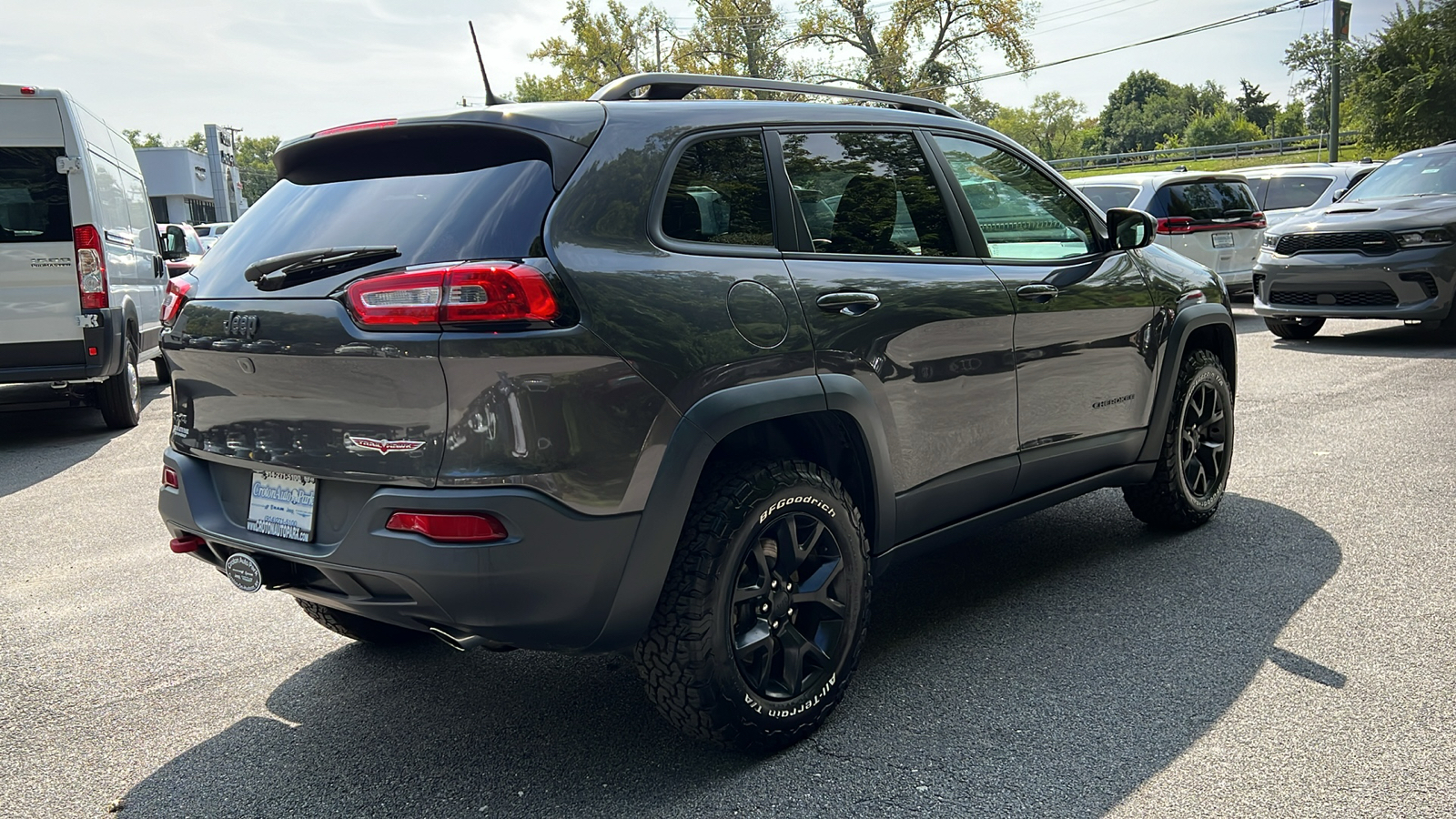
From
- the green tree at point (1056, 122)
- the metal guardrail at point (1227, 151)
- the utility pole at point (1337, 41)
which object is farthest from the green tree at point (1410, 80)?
the green tree at point (1056, 122)

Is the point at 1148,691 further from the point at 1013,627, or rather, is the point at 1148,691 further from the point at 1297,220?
the point at 1297,220

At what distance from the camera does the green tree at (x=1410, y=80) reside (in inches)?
1192

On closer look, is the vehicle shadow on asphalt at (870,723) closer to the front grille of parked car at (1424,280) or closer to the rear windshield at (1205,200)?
the front grille of parked car at (1424,280)

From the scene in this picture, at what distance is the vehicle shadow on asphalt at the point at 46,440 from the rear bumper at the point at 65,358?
1.68 ft

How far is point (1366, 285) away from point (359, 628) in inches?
390

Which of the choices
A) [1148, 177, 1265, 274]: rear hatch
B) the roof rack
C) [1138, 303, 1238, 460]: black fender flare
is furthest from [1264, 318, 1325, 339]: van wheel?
the roof rack

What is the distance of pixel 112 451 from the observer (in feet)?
26.2

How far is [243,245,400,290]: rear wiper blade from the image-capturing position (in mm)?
2730

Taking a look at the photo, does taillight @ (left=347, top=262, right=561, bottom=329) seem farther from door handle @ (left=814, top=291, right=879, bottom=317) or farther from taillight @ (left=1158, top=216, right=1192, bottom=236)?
taillight @ (left=1158, top=216, right=1192, bottom=236)

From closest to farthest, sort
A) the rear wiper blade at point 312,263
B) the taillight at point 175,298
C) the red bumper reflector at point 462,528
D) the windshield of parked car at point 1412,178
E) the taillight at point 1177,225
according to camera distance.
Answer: the red bumper reflector at point 462,528 → the rear wiper blade at point 312,263 → the taillight at point 175,298 → the windshield of parked car at point 1412,178 → the taillight at point 1177,225

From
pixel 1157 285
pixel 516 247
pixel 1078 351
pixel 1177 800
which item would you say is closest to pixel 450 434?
pixel 516 247

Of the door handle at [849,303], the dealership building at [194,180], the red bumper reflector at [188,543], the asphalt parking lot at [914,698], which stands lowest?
the asphalt parking lot at [914,698]

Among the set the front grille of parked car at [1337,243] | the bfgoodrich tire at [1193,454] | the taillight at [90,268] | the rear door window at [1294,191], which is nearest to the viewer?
the bfgoodrich tire at [1193,454]

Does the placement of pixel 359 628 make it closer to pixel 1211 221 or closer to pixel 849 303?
pixel 849 303
